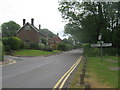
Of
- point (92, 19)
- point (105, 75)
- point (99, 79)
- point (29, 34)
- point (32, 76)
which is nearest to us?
point (99, 79)

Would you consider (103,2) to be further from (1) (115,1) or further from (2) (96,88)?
(2) (96,88)

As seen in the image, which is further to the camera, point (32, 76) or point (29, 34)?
point (29, 34)

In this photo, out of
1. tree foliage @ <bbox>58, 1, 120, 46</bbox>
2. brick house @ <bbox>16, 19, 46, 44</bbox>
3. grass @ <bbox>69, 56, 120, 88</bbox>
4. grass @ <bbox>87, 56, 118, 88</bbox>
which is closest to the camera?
grass @ <bbox>69, 56, 120, 88</bbox>

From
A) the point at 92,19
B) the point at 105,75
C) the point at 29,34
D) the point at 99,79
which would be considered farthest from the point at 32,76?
the point at 29,34

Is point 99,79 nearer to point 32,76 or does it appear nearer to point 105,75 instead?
point 105,75

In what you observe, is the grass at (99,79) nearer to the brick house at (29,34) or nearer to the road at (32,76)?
the road at (32,76)

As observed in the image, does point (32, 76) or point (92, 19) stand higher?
point (92, 19)

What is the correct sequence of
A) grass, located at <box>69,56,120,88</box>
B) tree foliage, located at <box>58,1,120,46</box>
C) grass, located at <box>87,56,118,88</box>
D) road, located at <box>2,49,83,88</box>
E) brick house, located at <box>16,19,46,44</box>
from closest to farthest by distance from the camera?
grass, located at <box>69,56,120,88</box> < road, located at <box>2,49,83,88</box> < grass, located at <box>87,56,118,88</box> < tree foliage, located at <box>58,1,120,46</box> < brick house, located at <box>16,19,46,44</box>

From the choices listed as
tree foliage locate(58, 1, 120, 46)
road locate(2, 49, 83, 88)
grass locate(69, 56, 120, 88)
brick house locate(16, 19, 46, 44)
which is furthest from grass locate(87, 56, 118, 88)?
brick house locate(16, 19, 46, 44)

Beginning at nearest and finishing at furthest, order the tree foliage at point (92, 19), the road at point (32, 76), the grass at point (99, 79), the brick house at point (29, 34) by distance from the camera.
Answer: the grass at point (99, 79) < the road at point (32, 76) < the tree foliage at point (92, 19) < the brick house at point (29, 34)

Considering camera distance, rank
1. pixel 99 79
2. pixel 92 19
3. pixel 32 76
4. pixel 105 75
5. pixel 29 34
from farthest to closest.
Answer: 1. pixel 29 34
2. pixel 92 19
3. pixel 105 75
4. pixel 32 76
5. pixel 99 79

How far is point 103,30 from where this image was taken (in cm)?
3781

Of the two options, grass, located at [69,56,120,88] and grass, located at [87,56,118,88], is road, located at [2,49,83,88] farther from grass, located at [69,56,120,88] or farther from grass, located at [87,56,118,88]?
grass, located at [87,56,118,88]

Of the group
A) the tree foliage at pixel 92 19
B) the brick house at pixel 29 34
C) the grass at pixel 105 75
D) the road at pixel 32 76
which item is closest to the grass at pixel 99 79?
the grass at pixel 105 75
